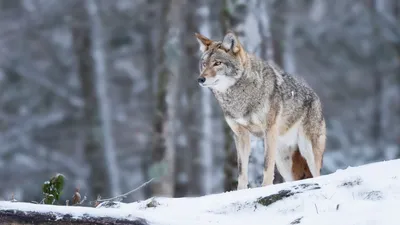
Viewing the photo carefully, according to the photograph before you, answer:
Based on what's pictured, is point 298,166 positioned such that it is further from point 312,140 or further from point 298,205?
point 298,205

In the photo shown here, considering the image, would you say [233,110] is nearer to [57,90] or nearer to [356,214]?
[356,214]

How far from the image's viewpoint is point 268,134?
8.68 metres

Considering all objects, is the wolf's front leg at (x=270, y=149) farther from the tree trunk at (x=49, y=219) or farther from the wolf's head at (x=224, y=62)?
the tree trunk at (x=49, y=219)

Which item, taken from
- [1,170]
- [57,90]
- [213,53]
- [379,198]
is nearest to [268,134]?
[213,53]

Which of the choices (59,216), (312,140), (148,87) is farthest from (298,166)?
(148,87)

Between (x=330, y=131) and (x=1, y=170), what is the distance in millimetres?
9598

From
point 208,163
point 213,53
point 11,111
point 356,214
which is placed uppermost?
point 11,111

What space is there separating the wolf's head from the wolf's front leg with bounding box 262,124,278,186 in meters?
0.64

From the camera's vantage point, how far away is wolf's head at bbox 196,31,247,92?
8.72 meters

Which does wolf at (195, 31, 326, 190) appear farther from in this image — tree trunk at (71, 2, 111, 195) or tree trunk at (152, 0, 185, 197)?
tree trunk at (71, 2, 111, 195)

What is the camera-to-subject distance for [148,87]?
83.7 feet

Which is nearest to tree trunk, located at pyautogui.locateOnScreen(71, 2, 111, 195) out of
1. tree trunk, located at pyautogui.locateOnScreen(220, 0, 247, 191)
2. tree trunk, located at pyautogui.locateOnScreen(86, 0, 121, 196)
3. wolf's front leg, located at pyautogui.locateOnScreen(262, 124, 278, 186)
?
tree trunk, located at pyautogui.locateOnScreen(86, 0, 121, 196)

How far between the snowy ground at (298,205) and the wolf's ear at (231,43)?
247 centimetres

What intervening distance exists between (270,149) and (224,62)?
1000mm
